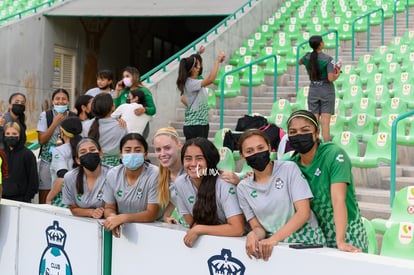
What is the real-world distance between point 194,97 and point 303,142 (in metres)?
4.09

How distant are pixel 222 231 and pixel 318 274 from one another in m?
0.73

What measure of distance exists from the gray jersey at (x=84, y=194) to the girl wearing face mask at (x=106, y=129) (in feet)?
4.13

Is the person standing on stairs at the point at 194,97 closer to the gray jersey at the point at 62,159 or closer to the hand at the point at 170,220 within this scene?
the gray jersey at the point at 62,159

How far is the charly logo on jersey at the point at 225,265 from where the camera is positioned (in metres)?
3.32

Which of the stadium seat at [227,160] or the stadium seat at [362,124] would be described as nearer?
the stadium seat at [227,160]

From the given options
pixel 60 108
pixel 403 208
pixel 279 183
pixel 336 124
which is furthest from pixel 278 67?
pixel 279 183

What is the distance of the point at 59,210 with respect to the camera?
4.66 m

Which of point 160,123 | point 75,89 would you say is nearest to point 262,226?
point 160,123

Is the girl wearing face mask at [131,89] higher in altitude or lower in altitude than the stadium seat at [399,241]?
higher

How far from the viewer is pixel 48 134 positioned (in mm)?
6910

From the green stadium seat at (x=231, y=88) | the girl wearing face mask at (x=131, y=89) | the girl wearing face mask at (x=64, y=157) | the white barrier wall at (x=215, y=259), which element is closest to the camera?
the white barrier wall at (x=215, y=259)

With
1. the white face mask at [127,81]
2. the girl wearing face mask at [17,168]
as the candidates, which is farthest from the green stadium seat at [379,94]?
the girl wearing face mask at [17,168]

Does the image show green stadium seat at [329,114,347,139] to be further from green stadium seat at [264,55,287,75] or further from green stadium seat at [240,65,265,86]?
green stadium seat at [264,55,287,75]

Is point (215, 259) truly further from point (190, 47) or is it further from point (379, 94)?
point (190, 47)
